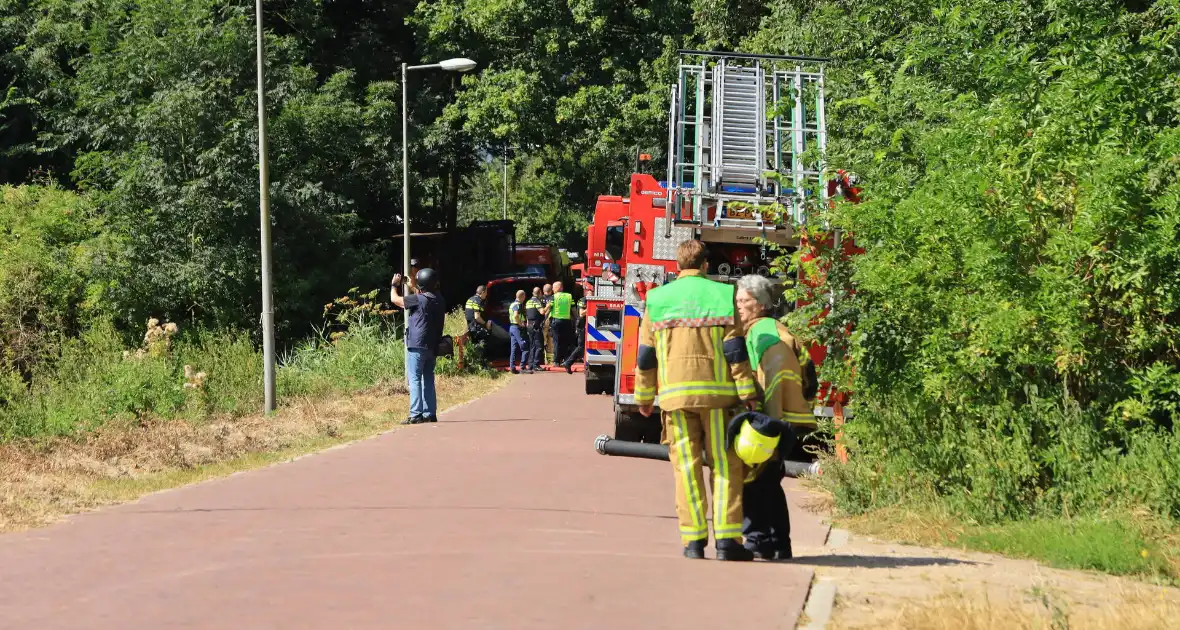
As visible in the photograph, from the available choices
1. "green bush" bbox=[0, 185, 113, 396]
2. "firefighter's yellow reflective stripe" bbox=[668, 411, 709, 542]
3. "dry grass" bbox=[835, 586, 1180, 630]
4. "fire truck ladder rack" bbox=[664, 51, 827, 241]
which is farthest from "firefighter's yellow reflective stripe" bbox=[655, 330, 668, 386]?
"green bush" bbox=[0, 185, 113, 396]

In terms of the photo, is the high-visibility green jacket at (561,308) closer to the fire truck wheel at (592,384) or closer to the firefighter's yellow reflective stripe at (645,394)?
the fire truck wheel at (592,384)

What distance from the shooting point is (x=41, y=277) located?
28.1 meters

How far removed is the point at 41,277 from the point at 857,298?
69.8 ft

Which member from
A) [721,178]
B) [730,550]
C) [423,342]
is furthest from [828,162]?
[423,342]

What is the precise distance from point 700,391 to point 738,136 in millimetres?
8989

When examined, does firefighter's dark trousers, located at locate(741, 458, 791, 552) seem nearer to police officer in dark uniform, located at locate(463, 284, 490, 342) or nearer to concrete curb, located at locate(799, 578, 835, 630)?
concrete curb, located at locate(799, 578, 835, 630)

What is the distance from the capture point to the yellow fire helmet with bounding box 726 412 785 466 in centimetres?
792

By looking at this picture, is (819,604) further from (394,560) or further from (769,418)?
(394,560)

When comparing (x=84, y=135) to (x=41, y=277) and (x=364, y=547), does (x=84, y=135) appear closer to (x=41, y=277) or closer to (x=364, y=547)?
(x=41, y=277)

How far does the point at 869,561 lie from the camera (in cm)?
828

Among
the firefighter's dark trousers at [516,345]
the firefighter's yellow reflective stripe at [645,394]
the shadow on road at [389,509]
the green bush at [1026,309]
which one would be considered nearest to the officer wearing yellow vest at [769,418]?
the firefighter's yellow reflective stripe at [645,394]

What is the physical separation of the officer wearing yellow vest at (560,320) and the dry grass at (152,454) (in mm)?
10601

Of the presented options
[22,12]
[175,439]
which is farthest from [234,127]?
[175,439]

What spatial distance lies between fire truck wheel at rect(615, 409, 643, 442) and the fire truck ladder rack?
222cm
